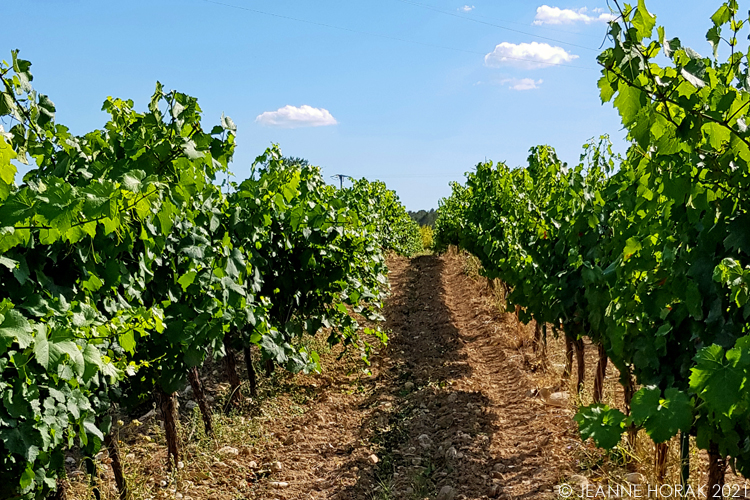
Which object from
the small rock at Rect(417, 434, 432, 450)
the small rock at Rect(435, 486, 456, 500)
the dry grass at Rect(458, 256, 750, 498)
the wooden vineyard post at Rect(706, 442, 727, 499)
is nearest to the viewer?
the wooden vineyard post at Rect(706, 442, 727, 499)

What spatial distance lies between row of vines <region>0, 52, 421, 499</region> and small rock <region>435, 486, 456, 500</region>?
1.56 meters

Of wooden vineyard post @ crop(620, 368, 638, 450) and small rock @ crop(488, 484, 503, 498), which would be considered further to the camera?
small rock @ crop(488, 484, 503, 498)

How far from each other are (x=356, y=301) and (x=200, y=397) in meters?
2.17

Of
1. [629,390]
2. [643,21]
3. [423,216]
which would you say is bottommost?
[629,390]

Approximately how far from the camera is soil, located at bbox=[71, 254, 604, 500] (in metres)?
3.83

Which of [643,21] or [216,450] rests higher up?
[643,21]

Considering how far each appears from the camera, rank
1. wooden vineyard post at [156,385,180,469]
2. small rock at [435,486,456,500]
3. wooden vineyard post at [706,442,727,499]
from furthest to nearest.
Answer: wooden vineyard post at [156,385,180,469] → small rock at [435,486,456,500] → wooden vineyard post at [706,442,727,499]

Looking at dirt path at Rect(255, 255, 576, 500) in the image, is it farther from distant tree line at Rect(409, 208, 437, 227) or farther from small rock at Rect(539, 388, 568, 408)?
distant tree line at Rect(409, 208, 437, 227)

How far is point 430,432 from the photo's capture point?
4727 millimetres

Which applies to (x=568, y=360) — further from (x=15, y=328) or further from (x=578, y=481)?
(x=15, y=328)

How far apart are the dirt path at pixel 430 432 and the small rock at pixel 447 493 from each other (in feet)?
0.08

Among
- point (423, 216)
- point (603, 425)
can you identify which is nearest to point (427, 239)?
point (603, 425)

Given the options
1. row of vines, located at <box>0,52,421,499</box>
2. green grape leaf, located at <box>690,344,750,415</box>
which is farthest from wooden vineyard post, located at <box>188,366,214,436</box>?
green grape leaf, located at <box>690,344,750,415</box>

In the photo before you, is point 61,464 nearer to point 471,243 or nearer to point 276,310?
point 276,310
